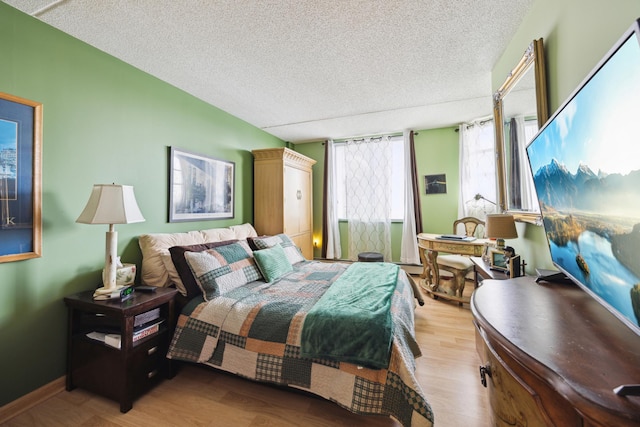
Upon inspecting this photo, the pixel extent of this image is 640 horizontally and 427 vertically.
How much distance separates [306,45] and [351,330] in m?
2.11

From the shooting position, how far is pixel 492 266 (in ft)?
6.72

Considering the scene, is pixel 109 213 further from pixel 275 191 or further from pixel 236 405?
pixel 275 191

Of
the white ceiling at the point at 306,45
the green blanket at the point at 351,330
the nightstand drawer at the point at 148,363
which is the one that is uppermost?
the white ceiling at the point at 306,45

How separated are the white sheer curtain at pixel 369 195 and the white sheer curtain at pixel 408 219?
27 cm

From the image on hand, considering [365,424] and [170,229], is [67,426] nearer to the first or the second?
[170,229]

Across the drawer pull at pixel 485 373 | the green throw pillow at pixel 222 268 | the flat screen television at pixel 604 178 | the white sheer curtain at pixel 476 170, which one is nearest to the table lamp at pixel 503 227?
the flat screen television at pixel 604 178

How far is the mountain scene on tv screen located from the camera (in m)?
0.58

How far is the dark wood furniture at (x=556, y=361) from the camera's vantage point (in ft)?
1.54

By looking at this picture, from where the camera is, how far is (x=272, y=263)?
2438 millimetres

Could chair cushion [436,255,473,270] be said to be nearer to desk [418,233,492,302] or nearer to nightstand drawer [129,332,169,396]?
desk [418,233,492,302]

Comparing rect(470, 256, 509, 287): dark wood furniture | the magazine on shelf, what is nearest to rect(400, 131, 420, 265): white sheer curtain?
rect(470, 256, 509, 287): dark wood furniture

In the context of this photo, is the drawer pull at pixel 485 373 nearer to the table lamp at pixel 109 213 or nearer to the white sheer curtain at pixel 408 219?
the table lamp at pixel 109 213

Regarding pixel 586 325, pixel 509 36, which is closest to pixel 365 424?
pixel 586 325

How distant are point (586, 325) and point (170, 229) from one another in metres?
2.96
